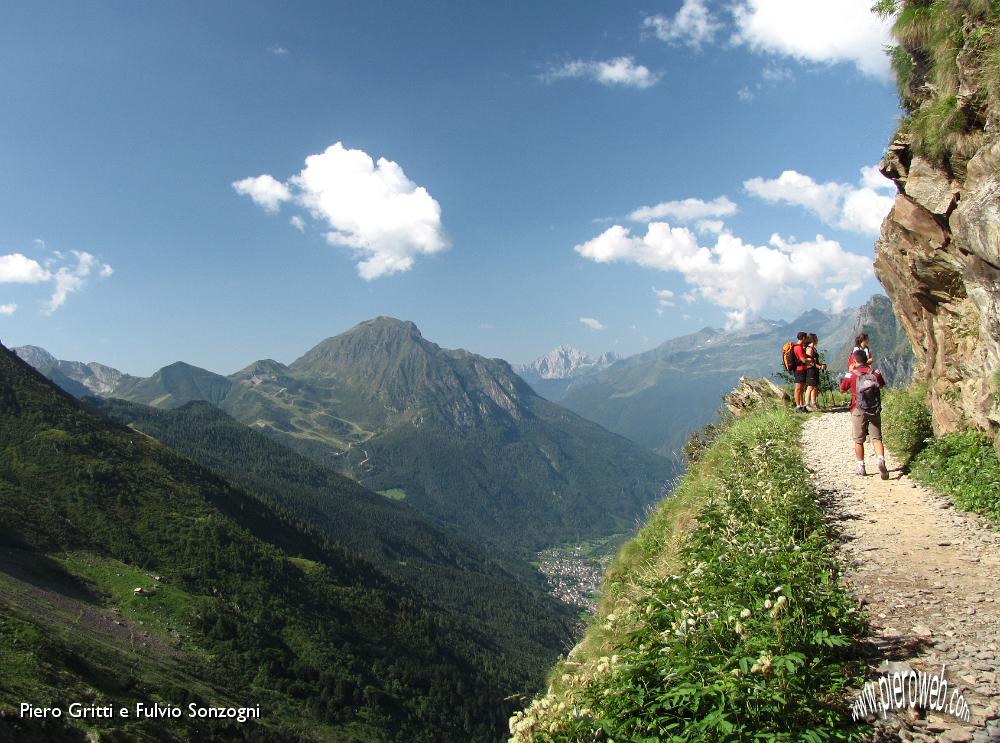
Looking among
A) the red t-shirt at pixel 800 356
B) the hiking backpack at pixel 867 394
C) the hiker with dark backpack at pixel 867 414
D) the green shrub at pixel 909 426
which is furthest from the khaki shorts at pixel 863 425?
the red t-shirt at pixel 800 356

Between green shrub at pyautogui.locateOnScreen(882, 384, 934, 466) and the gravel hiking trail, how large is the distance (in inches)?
49.0

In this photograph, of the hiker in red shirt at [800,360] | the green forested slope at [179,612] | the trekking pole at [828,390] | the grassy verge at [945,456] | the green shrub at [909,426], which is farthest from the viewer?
the green forested slope at [179,612]

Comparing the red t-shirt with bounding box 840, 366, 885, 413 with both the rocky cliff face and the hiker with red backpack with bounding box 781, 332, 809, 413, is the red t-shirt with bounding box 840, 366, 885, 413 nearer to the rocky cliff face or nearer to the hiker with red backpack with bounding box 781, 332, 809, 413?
the rocky cliff face

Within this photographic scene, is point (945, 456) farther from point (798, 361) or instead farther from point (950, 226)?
point (798, 361)

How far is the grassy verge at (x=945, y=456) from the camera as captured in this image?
11148 mm

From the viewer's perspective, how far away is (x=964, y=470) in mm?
12117

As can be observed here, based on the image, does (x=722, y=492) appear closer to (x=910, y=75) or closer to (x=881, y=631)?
(x=881, y=631)

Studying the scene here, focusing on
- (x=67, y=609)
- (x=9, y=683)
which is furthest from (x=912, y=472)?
(x=67, y=609)

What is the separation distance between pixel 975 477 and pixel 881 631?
7.19 meters

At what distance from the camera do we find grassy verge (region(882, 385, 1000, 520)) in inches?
439

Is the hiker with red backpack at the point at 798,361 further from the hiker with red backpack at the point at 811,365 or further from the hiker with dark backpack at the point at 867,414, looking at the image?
the hiker with dark backpack at the point at 867,414

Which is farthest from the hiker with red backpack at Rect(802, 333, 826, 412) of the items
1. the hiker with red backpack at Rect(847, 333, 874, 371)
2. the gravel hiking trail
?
the gravel hiking trail

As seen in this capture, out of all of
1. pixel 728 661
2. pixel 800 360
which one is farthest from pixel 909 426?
pixel 728 661

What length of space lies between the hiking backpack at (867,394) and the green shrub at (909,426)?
1.54 meters
